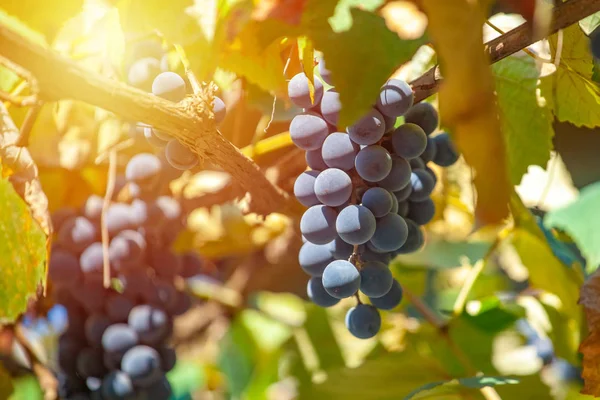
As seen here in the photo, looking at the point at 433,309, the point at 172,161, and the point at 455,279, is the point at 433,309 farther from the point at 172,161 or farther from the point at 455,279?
the point at 172,161

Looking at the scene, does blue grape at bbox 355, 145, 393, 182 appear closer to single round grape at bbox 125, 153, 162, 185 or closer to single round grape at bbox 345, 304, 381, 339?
single round grape at bbox 345, 304, 381, 339

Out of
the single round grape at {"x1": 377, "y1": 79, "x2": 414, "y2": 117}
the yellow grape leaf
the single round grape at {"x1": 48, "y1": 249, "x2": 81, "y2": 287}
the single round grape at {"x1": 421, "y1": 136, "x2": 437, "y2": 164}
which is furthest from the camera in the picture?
the single round grape at {"x1": 48, "y1": 249, "x2": 81, "y2": 287}

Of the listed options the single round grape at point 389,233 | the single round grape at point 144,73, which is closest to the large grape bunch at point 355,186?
the single round grape at point 389,233

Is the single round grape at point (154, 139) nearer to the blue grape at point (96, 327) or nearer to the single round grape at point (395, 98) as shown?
the single round grape at point (395, 98)

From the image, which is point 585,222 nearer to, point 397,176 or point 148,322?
point 397,176

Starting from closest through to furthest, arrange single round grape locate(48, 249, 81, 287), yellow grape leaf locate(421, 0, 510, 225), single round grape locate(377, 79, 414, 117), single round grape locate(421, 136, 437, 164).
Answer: yellow grape leaf locate(421, 0, 510, 225) → single round grape locate(377, 79, 414, 117) → single round grape locate(421, 136, 437, 164) → single round grape locate(48, 249, 81, 287)

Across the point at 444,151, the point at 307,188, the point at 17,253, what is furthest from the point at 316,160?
the point at 17,253

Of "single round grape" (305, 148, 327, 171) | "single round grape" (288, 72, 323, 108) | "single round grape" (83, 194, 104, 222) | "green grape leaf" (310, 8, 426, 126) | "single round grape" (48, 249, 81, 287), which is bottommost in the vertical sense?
"single round grape" (48, 249, 81, 287)

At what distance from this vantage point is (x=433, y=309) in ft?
2.62

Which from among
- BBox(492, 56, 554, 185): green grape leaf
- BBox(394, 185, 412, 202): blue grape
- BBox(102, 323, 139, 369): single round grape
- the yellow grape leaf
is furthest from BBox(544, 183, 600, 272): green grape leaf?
BBox(102, 323, 139, 369): single round grape

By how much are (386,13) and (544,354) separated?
1.65ft

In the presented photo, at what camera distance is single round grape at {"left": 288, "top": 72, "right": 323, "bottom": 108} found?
385mm

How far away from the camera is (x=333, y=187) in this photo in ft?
1.27

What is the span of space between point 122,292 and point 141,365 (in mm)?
75
